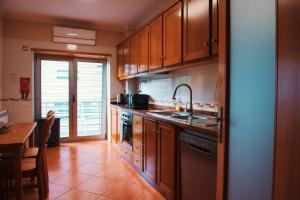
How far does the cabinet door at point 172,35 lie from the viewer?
8.02ft

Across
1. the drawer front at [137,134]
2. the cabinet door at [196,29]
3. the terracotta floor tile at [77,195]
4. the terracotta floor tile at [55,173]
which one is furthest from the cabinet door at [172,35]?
the terracotta floor tile at [55,173]

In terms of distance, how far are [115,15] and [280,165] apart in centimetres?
384

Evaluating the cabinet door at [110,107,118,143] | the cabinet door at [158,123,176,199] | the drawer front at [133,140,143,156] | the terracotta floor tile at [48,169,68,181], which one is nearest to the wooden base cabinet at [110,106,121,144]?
the cabinet door at [110,107,118,143]

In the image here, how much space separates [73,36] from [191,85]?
2884 mm

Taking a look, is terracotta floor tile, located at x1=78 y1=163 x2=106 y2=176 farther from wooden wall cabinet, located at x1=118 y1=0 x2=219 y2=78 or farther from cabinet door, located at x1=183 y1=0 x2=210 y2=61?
cabinet door, located at x1=183 y1=0 x2=210 y2=61

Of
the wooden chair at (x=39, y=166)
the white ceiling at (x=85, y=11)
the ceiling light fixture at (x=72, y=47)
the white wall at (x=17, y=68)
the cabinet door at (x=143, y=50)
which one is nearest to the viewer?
the wooden chair at (x=39, y=166)

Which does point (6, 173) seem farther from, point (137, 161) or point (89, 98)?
point (89, 98)

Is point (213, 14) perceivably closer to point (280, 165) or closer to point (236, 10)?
point (236, 10)

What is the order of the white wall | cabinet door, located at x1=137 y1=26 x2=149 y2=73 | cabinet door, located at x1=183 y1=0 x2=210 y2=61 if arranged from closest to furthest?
cabinet door, located at x1=183 y1=0 x2=210 y2=61 < cabinet door, located at x1=137 y1=26 x2=149 y2=73 < the white wall

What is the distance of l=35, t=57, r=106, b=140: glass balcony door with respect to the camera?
4.69m

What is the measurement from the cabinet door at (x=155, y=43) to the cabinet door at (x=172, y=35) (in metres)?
0.12

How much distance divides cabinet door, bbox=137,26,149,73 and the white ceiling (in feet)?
1.64

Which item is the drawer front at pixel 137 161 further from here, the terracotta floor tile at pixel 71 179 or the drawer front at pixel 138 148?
the terracotta floor tile at pixel 71 179

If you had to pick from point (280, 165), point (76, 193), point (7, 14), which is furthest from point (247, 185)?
point (7, 14)
